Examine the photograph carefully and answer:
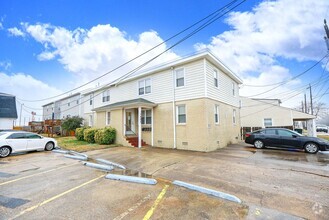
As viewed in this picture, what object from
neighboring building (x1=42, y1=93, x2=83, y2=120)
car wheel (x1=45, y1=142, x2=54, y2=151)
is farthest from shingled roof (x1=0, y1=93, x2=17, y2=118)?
car wheel (x1=45, y1=142, x2=54, y2=151)

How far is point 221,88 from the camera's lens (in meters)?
13.3

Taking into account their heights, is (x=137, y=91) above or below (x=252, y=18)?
below

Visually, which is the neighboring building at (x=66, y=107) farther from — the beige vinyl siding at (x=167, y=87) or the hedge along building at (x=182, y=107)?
the beige vinyl siding at (x=167, y=87)

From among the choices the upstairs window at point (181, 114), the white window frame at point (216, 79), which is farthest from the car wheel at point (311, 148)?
the upstairs window at point (181, 114)

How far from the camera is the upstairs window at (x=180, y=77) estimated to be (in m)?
12.2

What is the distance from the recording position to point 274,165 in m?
7.23

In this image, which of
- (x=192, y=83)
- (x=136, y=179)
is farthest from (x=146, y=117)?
(x=136, y=179)

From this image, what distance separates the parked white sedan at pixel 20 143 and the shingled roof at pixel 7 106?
16738 millimetres

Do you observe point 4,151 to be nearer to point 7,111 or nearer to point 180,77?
point 180,77

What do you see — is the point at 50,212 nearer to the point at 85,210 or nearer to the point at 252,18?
the point at 85,210

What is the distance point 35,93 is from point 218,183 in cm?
3725

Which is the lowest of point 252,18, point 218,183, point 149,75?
point 218,183

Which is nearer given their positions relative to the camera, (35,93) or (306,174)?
(306,174)

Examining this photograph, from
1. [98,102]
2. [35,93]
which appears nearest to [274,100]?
[98,102]
